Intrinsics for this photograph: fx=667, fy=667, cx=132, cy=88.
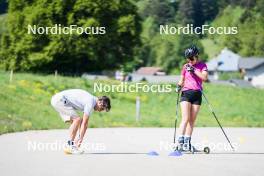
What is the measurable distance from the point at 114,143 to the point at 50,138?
1.80 m

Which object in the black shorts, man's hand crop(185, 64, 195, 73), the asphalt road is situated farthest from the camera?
the black shorts

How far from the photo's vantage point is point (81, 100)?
37.0ft

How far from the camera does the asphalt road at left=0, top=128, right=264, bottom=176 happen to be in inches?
348

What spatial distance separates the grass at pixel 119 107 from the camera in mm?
21936

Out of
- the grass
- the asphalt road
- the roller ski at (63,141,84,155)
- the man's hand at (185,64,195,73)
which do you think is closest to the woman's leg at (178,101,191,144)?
the asphalt road

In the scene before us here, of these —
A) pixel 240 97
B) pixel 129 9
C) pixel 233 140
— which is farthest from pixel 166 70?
pixel 233 140

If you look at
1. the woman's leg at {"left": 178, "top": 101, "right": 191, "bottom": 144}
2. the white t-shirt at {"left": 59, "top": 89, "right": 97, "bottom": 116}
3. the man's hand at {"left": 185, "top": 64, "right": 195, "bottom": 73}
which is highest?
the man's hand at {"left": 185, "top": 64, "right": 195, "bottom": 73}

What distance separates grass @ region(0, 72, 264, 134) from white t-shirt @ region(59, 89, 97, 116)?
20.5 ft

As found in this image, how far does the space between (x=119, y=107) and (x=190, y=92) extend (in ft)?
60.3

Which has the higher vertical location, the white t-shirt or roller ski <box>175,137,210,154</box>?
the white t-shirt

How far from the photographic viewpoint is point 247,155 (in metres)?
11.7

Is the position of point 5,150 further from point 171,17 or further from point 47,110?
point 171,17

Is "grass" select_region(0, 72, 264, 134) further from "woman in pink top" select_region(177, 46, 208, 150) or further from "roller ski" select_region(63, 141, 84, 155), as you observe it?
"woman in pink top" select_region(177, 46, 208, 150)

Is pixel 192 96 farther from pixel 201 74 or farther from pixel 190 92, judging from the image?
pixel 201 74
